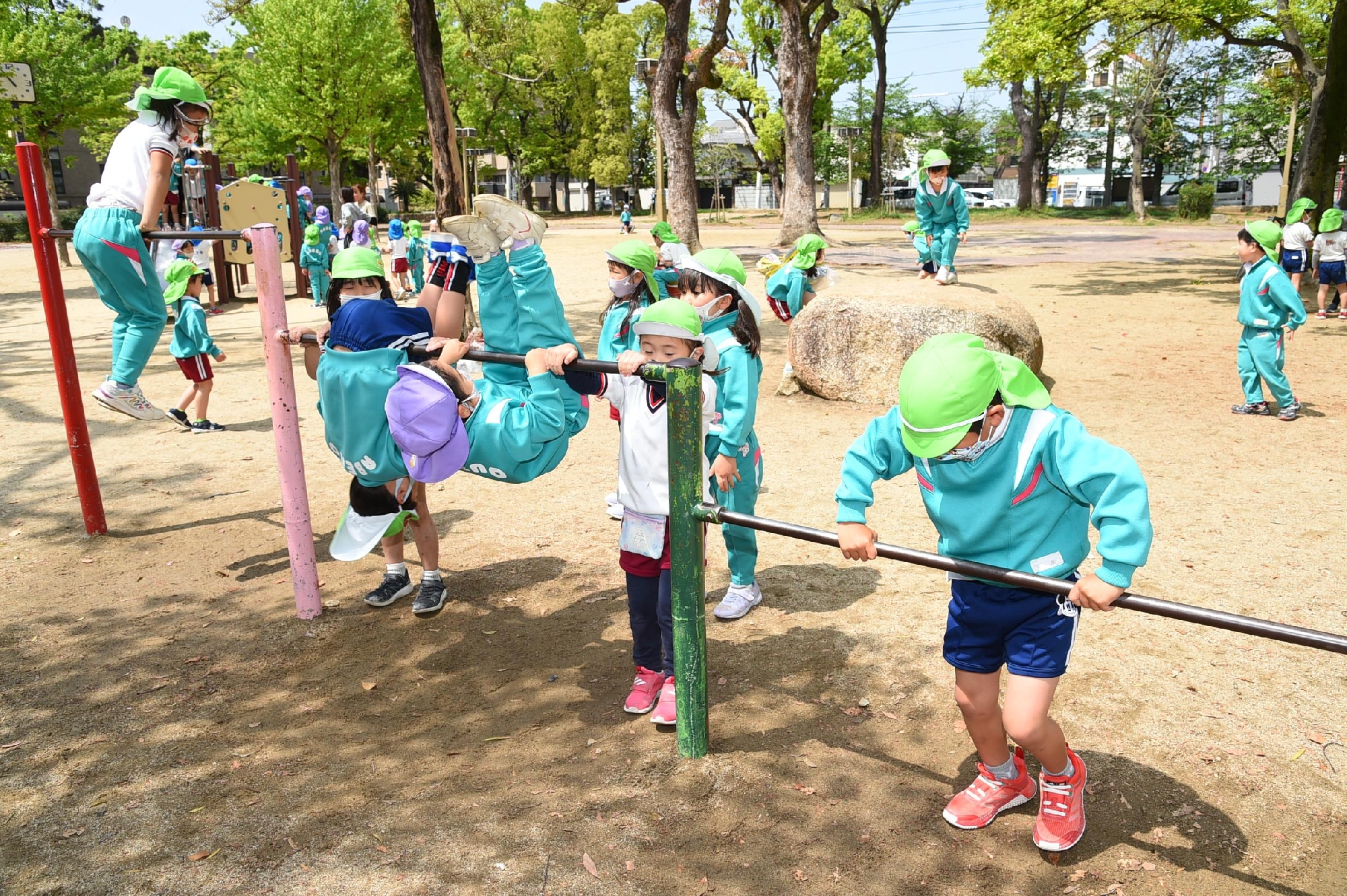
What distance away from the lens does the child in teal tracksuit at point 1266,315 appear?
734cm

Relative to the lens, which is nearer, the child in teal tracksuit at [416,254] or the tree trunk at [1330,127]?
the tree trunk at [1330,127]

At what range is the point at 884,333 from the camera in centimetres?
823

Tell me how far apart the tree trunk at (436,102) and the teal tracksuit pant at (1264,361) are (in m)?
7.51

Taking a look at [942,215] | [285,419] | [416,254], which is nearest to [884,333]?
[942,215]

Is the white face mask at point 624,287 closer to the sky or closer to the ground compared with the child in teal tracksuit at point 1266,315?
closer to the sky

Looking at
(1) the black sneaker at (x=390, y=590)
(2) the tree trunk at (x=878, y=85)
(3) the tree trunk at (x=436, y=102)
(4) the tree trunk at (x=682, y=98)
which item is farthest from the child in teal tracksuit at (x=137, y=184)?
(2) the tree trunk at (x=878, y=85)

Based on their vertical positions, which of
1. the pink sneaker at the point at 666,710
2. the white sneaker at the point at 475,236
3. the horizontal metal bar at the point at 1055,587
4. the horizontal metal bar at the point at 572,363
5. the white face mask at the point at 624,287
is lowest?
the pink sneaker at the point at 666,710

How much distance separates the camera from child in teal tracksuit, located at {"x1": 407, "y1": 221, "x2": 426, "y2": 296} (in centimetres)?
1695

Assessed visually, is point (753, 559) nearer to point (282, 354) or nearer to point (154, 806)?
point (282, 354)

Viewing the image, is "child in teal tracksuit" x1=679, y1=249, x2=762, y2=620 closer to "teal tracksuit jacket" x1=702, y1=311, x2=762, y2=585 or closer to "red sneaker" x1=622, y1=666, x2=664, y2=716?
"teal tracksuit jacket" x1=702, y1=311, x2=762, y2=585

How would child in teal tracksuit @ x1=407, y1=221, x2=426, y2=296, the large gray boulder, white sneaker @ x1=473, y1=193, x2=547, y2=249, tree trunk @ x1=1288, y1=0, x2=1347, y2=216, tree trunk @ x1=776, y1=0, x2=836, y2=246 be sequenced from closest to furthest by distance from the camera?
white sneaker @ x1=473, y1=193, x2=547, y2=249 → the large gray boulder → tree trunk @ x1=1288, y1=0, x2=1347, y2=216 → child in teal tracksuit @ x1=407, y1=221, x2=426, y2=296 → tree trunk @ x1=776, y1=0, x2=836, y2=246

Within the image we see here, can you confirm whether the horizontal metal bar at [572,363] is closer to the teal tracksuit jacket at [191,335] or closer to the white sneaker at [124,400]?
the white sneaker at [124,400]

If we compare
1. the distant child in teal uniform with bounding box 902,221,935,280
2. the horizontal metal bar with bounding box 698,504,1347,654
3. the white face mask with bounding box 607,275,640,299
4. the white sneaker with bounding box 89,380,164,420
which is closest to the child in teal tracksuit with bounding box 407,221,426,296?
the distant child in teal uniform with bounding box 902,221,935,280

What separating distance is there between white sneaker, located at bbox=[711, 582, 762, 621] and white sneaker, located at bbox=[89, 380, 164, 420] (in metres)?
3.09
